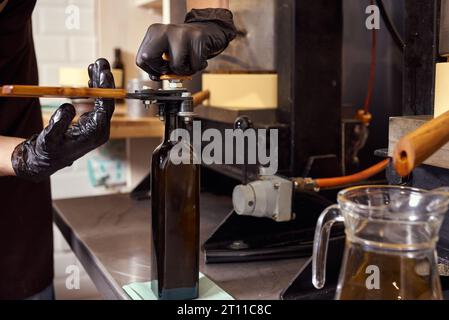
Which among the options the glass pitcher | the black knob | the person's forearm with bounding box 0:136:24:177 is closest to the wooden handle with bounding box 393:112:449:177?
the glass pitcher

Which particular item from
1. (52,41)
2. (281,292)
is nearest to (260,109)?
(281,292)

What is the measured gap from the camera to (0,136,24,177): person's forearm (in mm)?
886

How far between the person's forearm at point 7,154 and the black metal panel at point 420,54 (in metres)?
0.63

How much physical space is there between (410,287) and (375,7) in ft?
2.82

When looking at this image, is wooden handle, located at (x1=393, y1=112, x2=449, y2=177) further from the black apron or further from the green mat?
the black apron

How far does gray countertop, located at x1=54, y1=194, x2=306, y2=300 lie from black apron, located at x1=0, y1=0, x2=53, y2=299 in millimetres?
77

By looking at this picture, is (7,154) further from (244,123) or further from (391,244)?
(391,244)

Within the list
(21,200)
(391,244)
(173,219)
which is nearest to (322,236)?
(391,244)

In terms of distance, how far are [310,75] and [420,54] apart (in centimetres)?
35

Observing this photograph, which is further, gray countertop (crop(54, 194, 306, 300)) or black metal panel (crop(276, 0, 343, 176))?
black metal panel (crop(276, 0, 343, 176))

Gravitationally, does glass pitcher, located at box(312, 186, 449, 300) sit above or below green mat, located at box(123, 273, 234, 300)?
above

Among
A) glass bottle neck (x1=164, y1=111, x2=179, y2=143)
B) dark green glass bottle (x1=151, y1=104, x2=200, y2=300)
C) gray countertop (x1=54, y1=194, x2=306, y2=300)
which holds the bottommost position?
gray countertop (x1=54, y1=194, x2=306, y2=300)

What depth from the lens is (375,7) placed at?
1185 mm

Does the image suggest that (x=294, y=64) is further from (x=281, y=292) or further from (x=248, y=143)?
(x=281, y=292)
